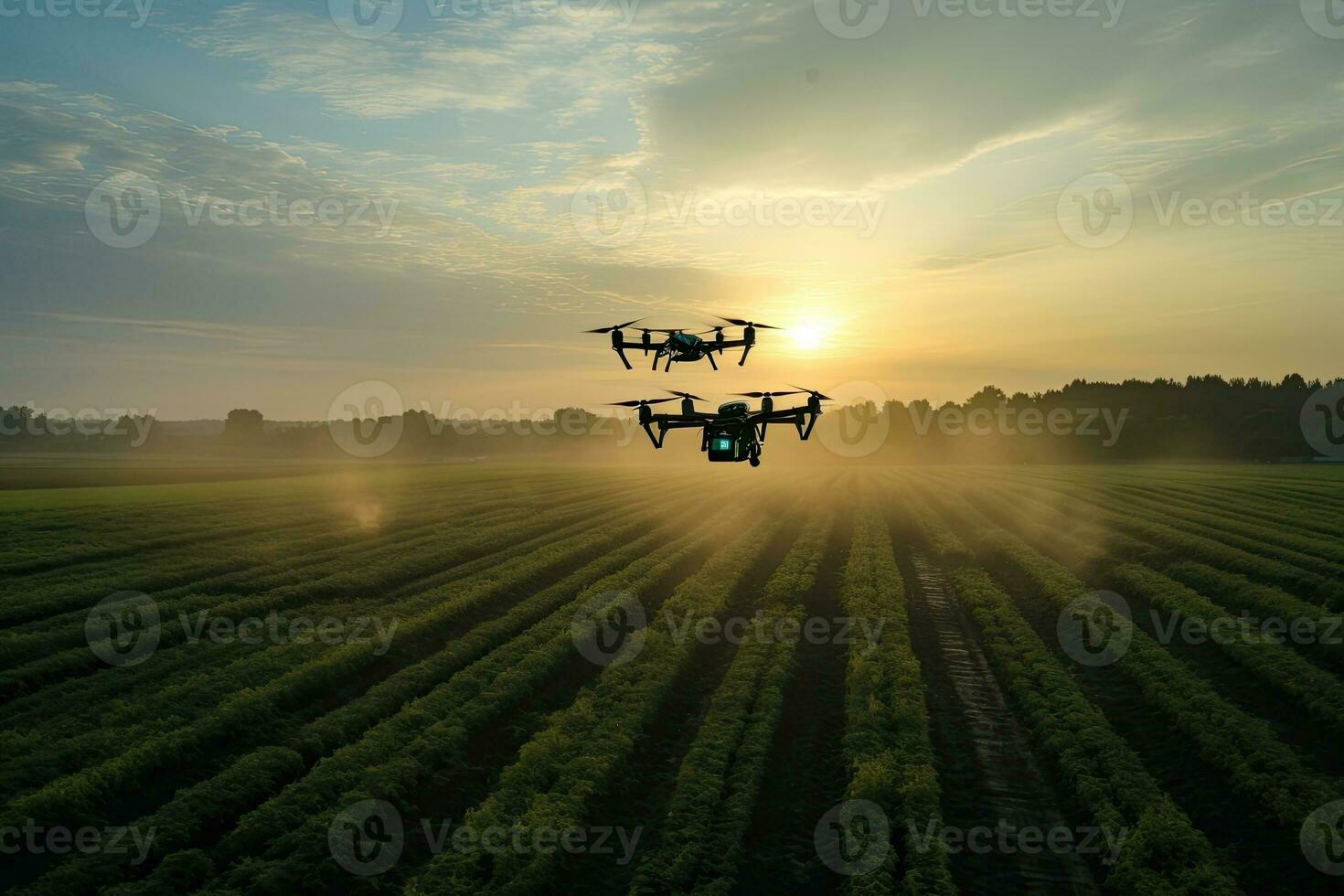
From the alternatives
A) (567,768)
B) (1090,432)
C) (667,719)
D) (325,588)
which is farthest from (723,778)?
(1090,432)

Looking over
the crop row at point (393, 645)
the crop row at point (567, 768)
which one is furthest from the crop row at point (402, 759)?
the crop row at point (393, 645)

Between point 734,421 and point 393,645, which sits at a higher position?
point 734,421

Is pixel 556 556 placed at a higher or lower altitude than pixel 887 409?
lower

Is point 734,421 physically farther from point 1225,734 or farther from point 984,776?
point 1225,734

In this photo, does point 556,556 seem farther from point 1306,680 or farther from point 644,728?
point 1306,680

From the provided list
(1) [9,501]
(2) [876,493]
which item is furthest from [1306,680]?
(1) [9,501]

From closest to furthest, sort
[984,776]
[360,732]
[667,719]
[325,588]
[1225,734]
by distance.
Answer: [984,776]
[1225,734]
[360,732]
[667,719]
[325,588]

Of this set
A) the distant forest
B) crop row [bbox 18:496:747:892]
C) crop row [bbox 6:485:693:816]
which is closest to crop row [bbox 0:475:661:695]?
crop row [bbox 6:485:693:816]
